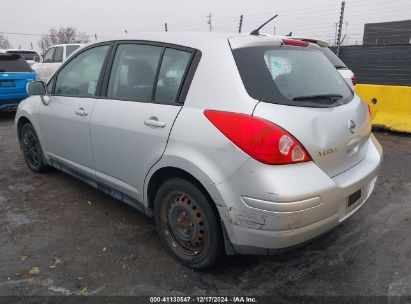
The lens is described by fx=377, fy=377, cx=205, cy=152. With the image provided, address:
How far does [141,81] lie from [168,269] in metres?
1.51

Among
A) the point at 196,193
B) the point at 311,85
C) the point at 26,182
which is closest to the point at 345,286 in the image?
the point at 196,193

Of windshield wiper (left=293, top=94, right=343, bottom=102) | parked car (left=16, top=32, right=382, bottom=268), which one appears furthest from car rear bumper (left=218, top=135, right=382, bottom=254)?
windshield wiper (left=293, top=94, right=343, bottom=102)

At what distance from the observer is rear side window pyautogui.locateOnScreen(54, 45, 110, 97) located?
3.57 m

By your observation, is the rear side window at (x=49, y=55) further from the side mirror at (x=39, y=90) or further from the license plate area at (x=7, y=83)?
the side mirror at (x=39, y=90)

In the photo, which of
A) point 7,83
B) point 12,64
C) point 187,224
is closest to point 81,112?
point 187,224

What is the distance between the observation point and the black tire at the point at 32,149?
15.5 feet

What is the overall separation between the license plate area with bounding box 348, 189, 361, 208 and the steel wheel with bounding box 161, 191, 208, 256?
1.01m

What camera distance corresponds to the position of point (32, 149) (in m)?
4.90

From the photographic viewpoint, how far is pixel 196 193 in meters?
2.57

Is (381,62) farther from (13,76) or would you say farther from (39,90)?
(13,76)

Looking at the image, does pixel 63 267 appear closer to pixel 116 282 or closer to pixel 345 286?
pixel 116 282

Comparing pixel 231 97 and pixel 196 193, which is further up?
pixel 231 97

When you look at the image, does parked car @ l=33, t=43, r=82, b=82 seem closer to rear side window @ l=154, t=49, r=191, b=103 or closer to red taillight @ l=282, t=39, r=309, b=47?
rear side window @ l=154, t=49, r=191, b=103

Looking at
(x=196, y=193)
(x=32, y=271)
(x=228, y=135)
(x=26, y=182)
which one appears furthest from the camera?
(x=26, y=182)
